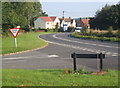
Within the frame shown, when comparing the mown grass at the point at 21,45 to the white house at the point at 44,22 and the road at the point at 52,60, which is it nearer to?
the road at the point at 52,60

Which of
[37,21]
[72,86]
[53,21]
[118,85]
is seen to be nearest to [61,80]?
[72,86]

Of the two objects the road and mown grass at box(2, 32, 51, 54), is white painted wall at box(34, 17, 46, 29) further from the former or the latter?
the road

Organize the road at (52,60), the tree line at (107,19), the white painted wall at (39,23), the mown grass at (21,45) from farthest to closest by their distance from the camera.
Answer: the white painted wall at (39,23)
the tree line at (107,19)
the mown grass at (21,45)
the road at (52,60)

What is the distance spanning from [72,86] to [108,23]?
57.3m

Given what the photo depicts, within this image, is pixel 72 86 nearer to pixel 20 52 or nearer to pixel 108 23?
pixel 20 52

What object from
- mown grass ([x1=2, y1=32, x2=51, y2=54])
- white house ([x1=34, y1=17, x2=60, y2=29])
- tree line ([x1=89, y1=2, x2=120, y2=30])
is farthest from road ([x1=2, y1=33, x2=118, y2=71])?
white house ([x1=34, y1=17, x2=60, y2=29])

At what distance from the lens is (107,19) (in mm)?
61781

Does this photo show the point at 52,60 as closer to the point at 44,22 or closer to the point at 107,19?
the point at 107,19

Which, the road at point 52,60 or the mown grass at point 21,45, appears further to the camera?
the mown grass at point 21,45

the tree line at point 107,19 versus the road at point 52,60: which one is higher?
the tree line at point 107,19

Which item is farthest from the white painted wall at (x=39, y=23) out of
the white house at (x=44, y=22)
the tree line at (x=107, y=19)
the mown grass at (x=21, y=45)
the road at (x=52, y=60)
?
the road at (x=52, y=60)

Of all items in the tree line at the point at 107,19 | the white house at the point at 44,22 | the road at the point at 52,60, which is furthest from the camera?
the white house at the point at 44,22

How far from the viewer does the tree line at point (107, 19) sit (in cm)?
5947

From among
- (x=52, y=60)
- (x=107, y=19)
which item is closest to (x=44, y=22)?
(x=107, y=19)
